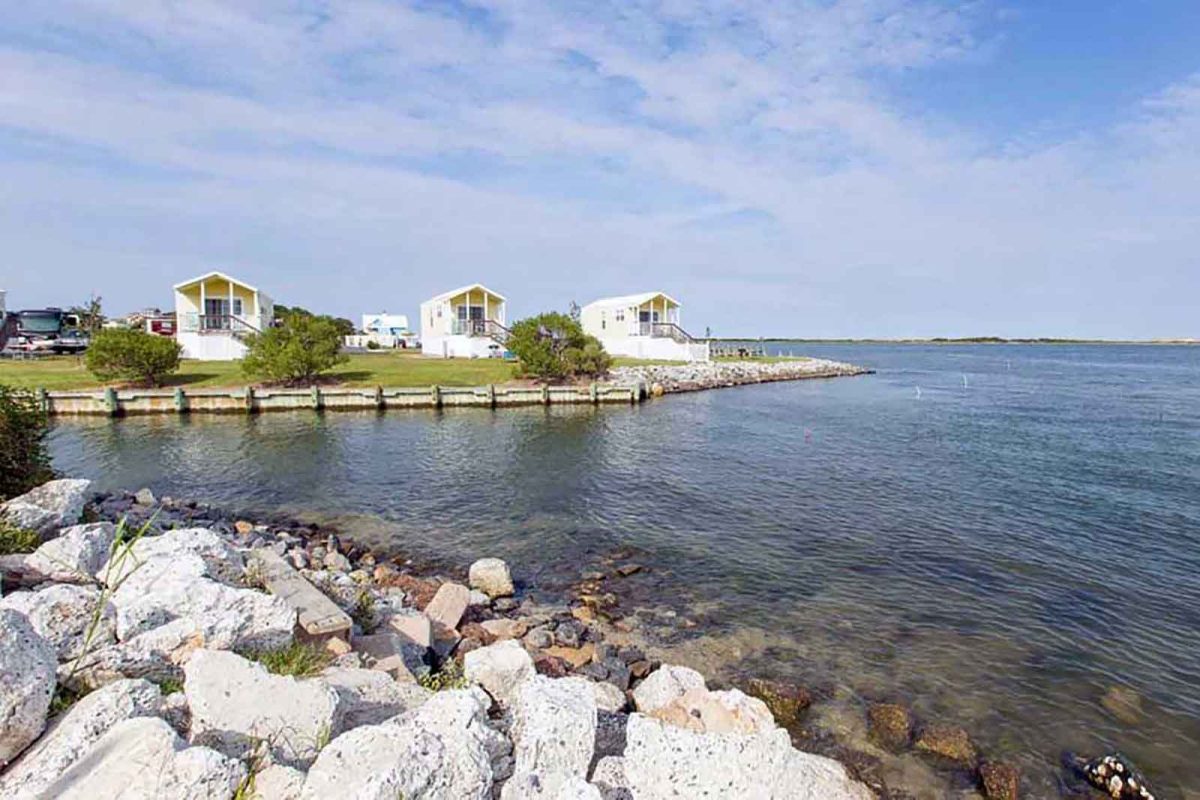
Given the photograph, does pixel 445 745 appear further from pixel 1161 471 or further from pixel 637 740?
pixel 1161 471

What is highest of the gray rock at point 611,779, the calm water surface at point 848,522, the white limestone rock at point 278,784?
the white limestone rock at point 278,784

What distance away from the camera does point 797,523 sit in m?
14.1

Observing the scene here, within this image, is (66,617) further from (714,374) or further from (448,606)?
(714,374)

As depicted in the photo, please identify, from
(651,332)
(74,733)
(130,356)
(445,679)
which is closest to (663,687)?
(445,679)

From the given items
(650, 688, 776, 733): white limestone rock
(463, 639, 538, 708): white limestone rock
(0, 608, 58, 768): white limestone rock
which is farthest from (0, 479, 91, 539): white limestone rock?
(650, 688, 776, 733): white limestone rock

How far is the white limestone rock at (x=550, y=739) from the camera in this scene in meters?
4.09

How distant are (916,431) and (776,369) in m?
29.6

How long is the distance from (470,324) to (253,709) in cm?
4996

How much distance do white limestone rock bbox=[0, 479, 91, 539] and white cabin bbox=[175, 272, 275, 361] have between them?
37887 mm

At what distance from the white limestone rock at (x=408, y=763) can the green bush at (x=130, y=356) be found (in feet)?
112

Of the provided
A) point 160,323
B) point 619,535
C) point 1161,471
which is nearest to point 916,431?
point 1161,471

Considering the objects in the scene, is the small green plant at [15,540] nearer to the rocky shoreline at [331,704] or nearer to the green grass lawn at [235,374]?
the rocky shoreline at [331,704]

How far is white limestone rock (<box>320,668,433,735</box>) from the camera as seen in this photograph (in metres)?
4.55

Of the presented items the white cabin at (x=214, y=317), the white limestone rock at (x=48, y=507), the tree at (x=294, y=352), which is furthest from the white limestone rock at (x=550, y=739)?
the white cabin at (x=214, y=317)
